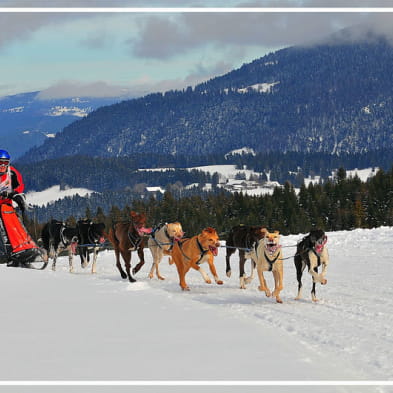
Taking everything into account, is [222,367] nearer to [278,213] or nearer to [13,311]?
[13,311]

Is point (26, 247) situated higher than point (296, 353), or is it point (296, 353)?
point (26, 247)

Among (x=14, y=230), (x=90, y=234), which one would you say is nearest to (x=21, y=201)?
(x=14, y=230)

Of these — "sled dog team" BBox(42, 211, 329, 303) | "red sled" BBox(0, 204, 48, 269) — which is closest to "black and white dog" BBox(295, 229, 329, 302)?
"sled dog team" BBox(42, 211, 329, 303)

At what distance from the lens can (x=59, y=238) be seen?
2005cm

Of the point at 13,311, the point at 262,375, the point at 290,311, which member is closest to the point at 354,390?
the point at 262,375

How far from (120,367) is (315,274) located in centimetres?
660

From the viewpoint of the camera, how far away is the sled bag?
9.58 metres

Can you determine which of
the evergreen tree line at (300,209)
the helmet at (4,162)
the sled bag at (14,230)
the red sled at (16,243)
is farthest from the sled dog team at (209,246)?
the evergreen tree line at (300,209)

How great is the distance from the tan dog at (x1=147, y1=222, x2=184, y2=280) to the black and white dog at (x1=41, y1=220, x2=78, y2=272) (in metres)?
4.35

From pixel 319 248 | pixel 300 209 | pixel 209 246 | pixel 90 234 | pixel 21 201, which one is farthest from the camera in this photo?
pixel 300 209

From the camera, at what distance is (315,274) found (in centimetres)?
1190

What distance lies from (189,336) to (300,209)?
9259 cm

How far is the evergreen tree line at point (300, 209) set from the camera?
9219cm

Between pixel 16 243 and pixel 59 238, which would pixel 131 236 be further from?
pixel 16 243
